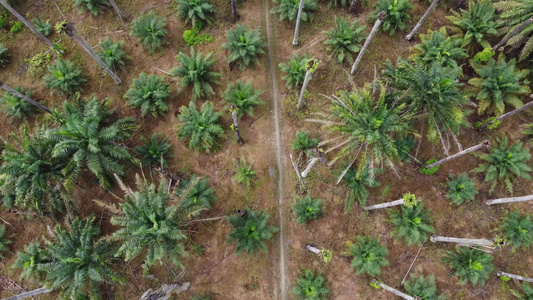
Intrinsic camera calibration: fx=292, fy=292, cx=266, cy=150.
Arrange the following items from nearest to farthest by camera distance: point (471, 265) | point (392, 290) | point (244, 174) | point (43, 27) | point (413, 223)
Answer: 1. point (471, 265)
2. point (392, 290)
3. point (413, 223)
4. point (244, 174)
5. point (43, 27)

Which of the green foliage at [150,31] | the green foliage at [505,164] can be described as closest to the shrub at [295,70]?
the green foliage at [150,31]

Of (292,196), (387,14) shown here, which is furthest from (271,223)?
(387,14)

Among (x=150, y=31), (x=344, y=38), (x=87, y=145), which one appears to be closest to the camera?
(x=87, y=145)

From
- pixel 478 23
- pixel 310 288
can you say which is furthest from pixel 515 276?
pixel 478 23

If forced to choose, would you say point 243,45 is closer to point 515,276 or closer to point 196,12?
point 196,12

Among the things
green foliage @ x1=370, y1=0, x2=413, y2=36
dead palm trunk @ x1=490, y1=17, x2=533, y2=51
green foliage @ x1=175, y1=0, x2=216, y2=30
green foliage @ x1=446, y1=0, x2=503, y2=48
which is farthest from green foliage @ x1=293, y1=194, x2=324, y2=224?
dead palm trunk @ x1=490, y1=17, x2=533, y2=51

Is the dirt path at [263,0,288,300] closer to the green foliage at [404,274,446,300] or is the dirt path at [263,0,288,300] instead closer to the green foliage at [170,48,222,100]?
the green foliage at [170,48,222,100]
